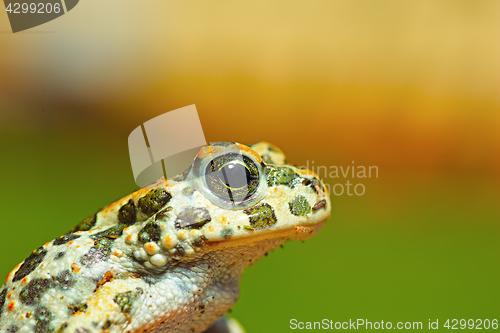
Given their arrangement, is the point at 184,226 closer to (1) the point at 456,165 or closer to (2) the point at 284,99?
(2) the point at 284,99

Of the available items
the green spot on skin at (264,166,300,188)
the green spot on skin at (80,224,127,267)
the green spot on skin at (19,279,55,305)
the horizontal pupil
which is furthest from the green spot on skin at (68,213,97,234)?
the green spot on skin at (264,166,300,188)

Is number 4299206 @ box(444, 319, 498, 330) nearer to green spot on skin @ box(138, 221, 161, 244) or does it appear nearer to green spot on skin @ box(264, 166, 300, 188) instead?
green spot on skin @ box(264, 166, 300, 188)

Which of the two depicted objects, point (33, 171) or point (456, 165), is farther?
point (456, 165)

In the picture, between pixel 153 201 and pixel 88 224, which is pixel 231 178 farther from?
pixel 88 224

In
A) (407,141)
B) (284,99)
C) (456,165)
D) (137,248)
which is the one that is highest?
(137,248)

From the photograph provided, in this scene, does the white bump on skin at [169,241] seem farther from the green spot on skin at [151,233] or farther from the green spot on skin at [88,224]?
the green spot on skin at [88,224]

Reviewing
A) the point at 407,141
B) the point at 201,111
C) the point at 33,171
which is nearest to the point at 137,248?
the point at 201,111

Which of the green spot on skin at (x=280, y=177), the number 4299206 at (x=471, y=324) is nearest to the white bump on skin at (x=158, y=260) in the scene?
the green spot on skin at (x=280, y=177)
